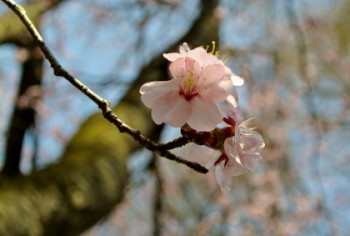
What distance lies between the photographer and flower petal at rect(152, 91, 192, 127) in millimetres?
740

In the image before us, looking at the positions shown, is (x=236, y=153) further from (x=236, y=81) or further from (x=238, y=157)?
(x=236, y=81)

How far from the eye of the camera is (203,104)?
2.47 feet

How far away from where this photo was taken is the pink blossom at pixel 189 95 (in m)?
0.74

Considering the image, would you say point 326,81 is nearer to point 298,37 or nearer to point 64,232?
point 298,37

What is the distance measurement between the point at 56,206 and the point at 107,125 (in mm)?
782

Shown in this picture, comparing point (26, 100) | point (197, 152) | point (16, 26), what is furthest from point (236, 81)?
point (26, 100)

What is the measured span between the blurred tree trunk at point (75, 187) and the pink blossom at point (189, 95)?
3.14 feet

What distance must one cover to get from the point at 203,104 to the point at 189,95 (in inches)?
1.6

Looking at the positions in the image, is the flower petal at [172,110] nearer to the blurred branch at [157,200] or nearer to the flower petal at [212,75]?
the flower petal at [212,75]

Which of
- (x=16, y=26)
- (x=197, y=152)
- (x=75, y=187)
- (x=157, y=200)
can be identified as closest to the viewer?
(x=197, y=152)

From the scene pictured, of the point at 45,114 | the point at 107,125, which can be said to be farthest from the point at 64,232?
the point at 45,114

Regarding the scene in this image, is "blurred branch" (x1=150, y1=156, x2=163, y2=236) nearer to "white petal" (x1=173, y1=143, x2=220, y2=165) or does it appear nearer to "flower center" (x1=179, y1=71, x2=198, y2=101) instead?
"white petal" (x1=173, y1=143, x2=220, y2=165)

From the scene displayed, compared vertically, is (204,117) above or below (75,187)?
above

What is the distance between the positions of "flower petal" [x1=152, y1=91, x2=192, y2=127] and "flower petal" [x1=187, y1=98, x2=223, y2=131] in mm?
13
